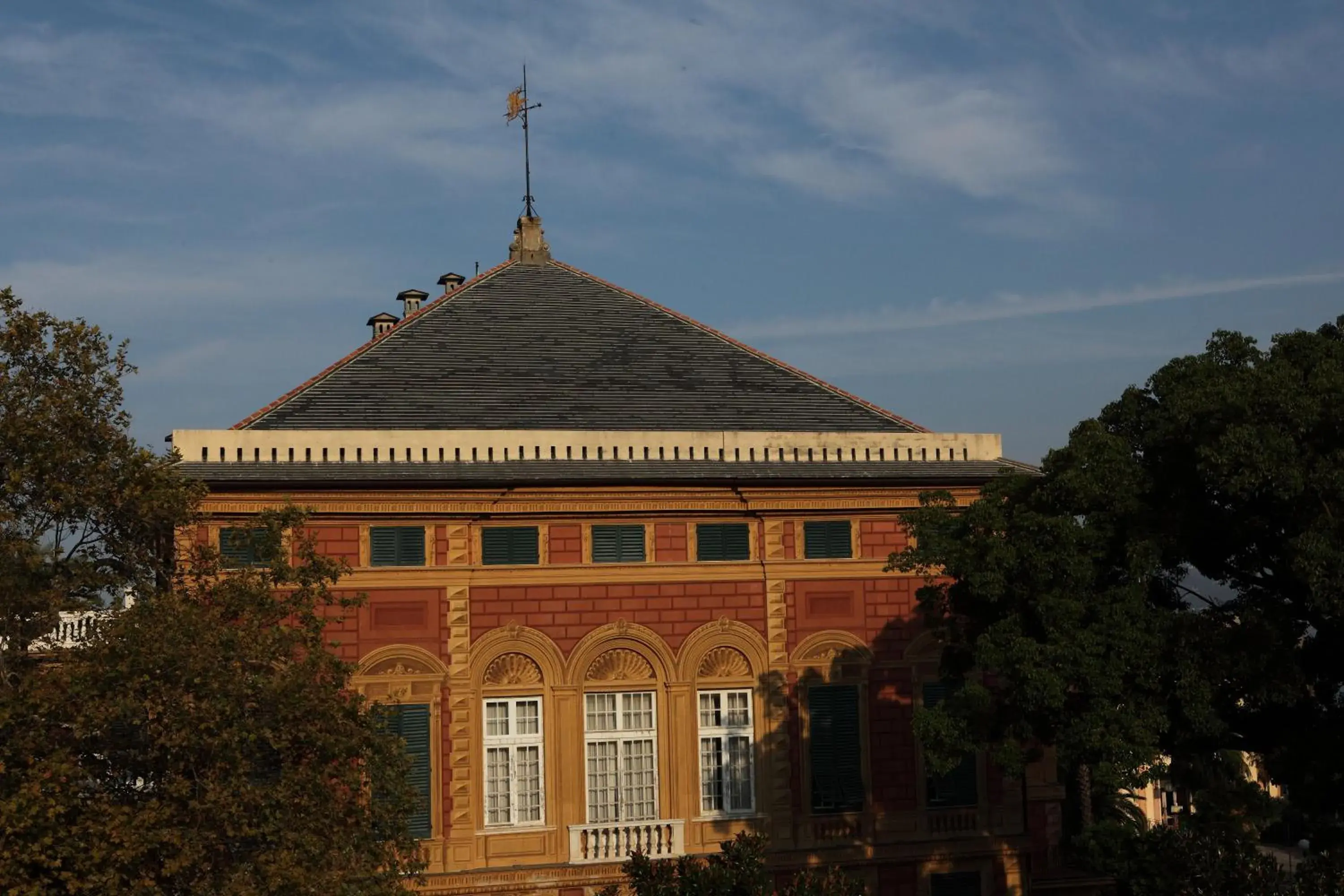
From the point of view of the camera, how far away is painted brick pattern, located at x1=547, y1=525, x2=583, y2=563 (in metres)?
29.0

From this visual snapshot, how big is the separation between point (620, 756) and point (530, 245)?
1152 centimetres

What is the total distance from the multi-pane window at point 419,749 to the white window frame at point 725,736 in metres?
4.75

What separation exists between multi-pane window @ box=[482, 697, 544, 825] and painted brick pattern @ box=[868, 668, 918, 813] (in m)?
5.99

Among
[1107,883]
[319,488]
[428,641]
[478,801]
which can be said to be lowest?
[1107,883]

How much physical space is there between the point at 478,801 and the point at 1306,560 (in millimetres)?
14036

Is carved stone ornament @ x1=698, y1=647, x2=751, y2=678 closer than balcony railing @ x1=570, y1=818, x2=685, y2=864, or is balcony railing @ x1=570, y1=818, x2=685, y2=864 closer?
balcony railing @ x1=570, y1=818, x2=685, y2=864

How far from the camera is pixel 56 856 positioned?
18875 mm

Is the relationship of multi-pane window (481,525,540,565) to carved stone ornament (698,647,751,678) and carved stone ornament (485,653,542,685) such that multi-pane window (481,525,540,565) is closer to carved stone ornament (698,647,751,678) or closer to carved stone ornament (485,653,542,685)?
carved stone ornament (485,653,542,685)

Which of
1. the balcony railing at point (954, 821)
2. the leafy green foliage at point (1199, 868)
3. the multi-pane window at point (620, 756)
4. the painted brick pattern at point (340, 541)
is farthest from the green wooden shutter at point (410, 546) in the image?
the leafy green foliage at point (1199, 868)

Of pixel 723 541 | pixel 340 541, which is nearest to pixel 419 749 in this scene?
pixel 340 541

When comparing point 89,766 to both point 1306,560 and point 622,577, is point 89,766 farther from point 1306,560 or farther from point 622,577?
point 1306,560

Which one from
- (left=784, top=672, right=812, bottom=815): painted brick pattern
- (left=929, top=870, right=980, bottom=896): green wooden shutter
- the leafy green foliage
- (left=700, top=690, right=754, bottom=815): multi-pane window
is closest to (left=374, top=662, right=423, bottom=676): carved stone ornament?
(left=700, top=690, right=754, bottom=815): multi-pane window

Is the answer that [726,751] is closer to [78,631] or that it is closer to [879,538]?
[879,538]

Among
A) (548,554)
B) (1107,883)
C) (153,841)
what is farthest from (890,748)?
(153,841)
